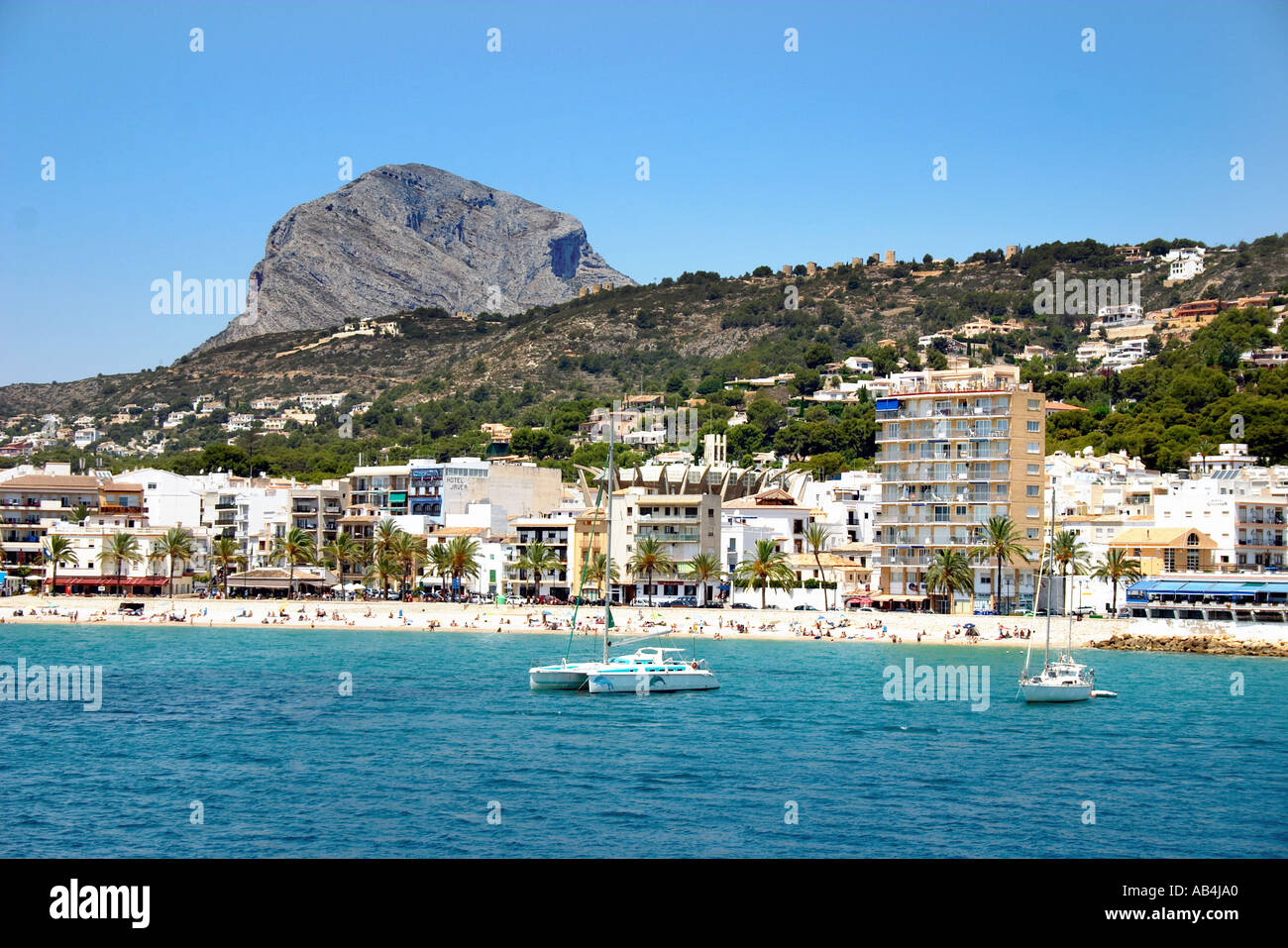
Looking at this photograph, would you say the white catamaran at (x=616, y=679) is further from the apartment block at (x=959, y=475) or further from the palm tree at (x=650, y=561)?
the apartment block at (x=959, y=475)

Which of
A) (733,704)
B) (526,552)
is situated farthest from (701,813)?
(526,552)

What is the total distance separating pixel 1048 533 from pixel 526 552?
35.8 meters

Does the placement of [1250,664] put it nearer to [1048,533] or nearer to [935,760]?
[1048,533]

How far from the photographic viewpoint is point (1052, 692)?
52.3 m

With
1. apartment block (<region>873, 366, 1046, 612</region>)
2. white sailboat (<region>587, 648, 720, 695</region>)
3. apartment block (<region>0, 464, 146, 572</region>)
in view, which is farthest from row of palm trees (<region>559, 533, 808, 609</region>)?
apartment block (<region>0, 464, 146, 572</region>)

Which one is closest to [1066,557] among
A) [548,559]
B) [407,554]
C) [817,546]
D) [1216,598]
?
[1216,598]

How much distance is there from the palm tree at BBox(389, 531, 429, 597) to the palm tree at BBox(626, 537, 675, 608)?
1694 cm

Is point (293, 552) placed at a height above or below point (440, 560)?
above

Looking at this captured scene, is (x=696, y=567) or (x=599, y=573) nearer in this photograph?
(x=599, y=573)

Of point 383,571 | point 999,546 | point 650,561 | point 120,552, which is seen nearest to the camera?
point 999,546

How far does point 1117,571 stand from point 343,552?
55644mm

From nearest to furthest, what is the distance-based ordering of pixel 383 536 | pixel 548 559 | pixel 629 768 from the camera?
pixel 629 768, pixel 548 559, pixel 383 536

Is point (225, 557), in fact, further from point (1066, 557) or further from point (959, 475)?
point (1066, 557)

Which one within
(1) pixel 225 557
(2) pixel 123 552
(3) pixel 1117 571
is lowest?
(3) pixel 1117 571
